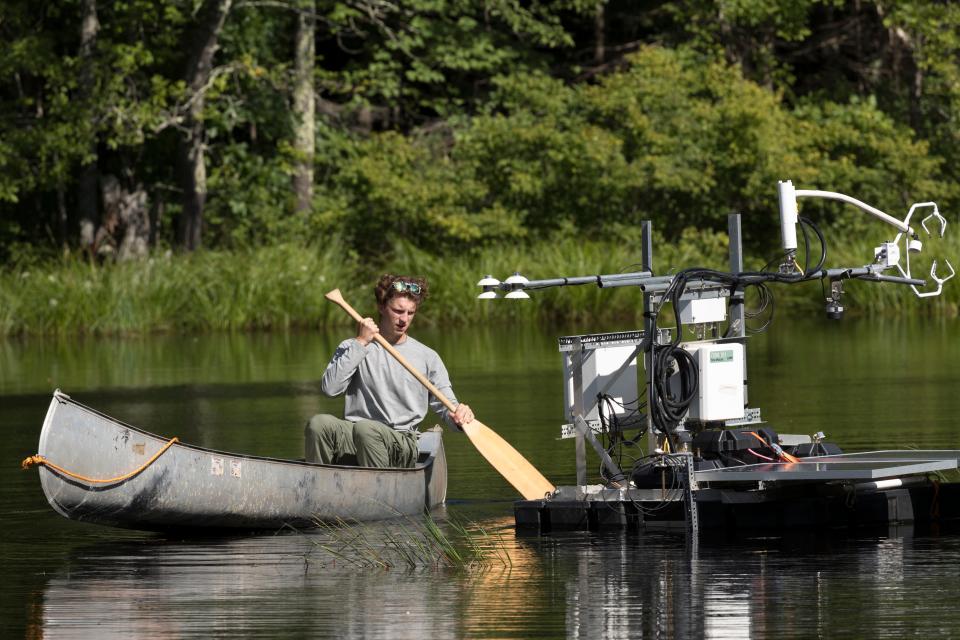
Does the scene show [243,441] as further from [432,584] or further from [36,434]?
[432,584]

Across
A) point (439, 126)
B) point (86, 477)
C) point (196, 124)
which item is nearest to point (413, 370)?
point (86, 477)

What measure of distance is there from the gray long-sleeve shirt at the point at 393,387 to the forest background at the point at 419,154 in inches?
780

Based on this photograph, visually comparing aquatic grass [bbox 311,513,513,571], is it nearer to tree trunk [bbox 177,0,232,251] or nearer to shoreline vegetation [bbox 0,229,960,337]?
shoreline vegetation [bbox 0,229,960,337]

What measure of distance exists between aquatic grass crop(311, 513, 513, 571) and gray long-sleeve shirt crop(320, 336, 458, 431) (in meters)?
0.63

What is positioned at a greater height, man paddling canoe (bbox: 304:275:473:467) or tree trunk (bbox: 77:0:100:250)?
tree trunk (bbox: 77:0:100:250)

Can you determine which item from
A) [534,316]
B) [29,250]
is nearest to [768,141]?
[534,316]

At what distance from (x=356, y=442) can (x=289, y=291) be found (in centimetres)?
2133

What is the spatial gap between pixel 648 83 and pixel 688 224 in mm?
2667

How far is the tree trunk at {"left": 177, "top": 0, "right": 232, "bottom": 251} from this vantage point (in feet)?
114

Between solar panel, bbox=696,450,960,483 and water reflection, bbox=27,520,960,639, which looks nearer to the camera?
water reflection, bbox=27,520,960,639

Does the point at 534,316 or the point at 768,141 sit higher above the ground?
the point at 768,141

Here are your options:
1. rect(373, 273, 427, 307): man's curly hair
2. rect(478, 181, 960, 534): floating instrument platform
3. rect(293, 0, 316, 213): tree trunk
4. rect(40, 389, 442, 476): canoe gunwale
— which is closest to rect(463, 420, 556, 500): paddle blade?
rect(40, 389, 442, 476): canoe gunwale

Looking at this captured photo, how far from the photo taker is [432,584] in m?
9.33

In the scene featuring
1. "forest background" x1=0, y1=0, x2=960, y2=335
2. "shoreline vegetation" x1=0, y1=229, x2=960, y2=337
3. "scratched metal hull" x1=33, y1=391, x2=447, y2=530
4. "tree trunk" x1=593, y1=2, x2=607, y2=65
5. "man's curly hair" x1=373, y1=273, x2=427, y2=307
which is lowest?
"scratched metal hull" x1=33, y1=391, x2=447, y2=530
